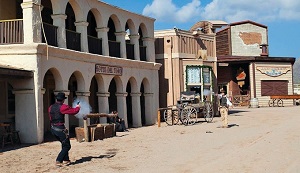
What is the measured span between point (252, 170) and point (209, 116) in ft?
47.3

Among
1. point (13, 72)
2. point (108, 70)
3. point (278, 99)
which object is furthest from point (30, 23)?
point (278, 99)

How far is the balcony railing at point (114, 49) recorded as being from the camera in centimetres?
2130

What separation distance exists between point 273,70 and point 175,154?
2910 cm

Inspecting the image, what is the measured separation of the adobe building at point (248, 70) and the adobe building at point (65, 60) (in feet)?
50.7

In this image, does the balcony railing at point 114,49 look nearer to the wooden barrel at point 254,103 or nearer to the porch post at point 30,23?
the porch post at point 30,23

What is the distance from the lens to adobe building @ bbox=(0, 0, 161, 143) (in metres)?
14.9

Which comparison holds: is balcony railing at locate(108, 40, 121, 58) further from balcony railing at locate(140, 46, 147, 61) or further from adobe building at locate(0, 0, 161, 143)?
balcony railing at locate(140, 46, 147, 61)

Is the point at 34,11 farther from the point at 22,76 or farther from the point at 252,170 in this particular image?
the point at 252,170

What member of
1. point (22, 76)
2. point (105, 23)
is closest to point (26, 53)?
point (22, 76)

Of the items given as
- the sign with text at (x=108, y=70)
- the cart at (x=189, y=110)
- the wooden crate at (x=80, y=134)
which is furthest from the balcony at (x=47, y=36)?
the cart at (x=189, y=110)

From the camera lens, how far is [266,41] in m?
43.7

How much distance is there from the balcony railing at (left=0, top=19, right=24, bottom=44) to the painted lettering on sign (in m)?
27.0

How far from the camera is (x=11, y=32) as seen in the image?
15.4 m

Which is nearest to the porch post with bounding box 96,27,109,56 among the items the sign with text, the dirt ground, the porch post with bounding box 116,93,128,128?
the sign with text
